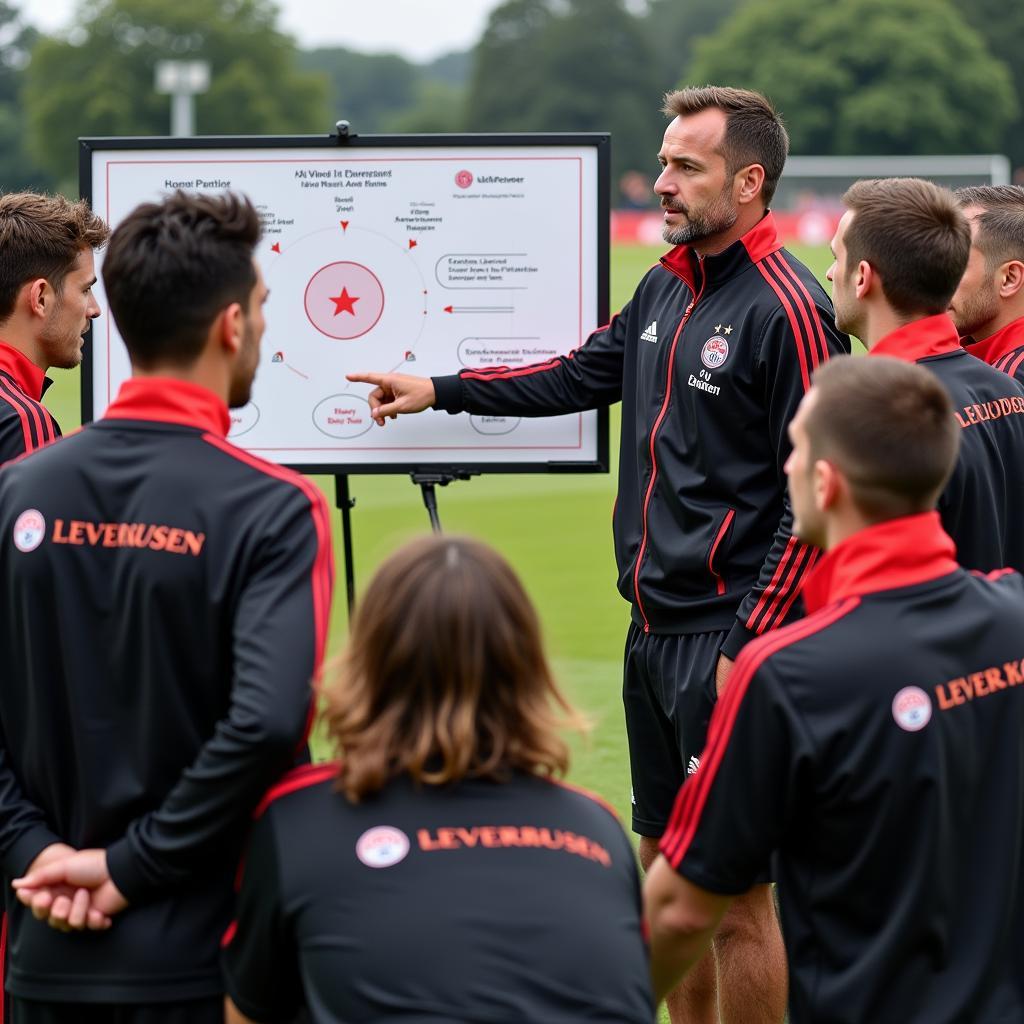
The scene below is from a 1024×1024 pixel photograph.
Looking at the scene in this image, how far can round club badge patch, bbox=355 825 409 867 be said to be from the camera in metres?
2.22

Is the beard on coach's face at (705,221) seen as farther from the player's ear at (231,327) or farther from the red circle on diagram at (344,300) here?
the player's ear at (231,327)

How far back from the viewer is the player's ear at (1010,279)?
4.27 meters

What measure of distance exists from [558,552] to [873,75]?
2840 inches

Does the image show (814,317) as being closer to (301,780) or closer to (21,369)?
(21,369)

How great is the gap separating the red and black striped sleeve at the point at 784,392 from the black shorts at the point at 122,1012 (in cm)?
180

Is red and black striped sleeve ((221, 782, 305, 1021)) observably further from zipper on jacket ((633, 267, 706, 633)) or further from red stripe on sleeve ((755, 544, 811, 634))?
zipper on jacket ((633, 267, 706, 633))

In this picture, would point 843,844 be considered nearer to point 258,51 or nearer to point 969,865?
point 969,865

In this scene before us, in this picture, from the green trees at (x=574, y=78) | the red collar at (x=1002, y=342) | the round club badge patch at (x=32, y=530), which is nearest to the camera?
the round club badge patch at (x=32, y=530)

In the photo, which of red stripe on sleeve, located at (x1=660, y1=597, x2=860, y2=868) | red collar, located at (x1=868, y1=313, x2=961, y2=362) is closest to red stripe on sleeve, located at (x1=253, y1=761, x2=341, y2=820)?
red stripe on sleeve, located at (x1=660, y1=597, x2=860, y2=868)

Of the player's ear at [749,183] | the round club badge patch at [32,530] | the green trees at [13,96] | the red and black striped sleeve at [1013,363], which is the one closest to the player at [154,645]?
the round club badge patch at [32,530]

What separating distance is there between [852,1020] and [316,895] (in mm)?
850

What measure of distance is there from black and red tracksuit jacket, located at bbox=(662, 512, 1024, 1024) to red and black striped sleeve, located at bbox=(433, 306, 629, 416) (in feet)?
7.42

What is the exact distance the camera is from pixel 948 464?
8.32 feet

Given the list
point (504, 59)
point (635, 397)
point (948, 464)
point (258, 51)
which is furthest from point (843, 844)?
point (504, 59)
